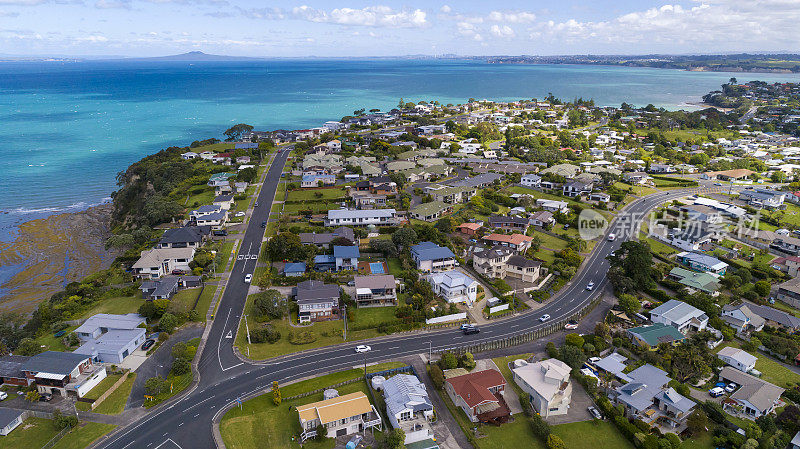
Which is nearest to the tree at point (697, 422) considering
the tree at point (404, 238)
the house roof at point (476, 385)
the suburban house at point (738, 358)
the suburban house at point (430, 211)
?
the suburban house at point (738, 358)

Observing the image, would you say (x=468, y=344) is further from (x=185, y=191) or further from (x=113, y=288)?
(x=185, y=191)

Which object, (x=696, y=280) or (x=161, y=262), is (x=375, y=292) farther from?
(x=696, y=280)

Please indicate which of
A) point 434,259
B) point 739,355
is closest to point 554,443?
point 739,355

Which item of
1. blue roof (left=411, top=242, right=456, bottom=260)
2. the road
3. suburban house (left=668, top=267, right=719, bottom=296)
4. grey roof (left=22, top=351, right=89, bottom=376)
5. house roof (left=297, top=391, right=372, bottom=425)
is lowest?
the road

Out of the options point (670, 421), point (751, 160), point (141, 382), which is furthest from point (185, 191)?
point (751, 160)

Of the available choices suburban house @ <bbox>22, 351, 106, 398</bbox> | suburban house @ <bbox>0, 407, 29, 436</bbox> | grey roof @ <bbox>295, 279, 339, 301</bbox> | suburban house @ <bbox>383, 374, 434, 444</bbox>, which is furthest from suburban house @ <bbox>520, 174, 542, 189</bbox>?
suburban house @ <bbox>0, 407, 29, 436</bbox>

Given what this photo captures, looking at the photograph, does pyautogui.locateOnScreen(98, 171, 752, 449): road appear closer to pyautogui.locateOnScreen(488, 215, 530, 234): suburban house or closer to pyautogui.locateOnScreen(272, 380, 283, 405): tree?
pyautogui.locateOnScreen(272, 380, 283, 405): tree
